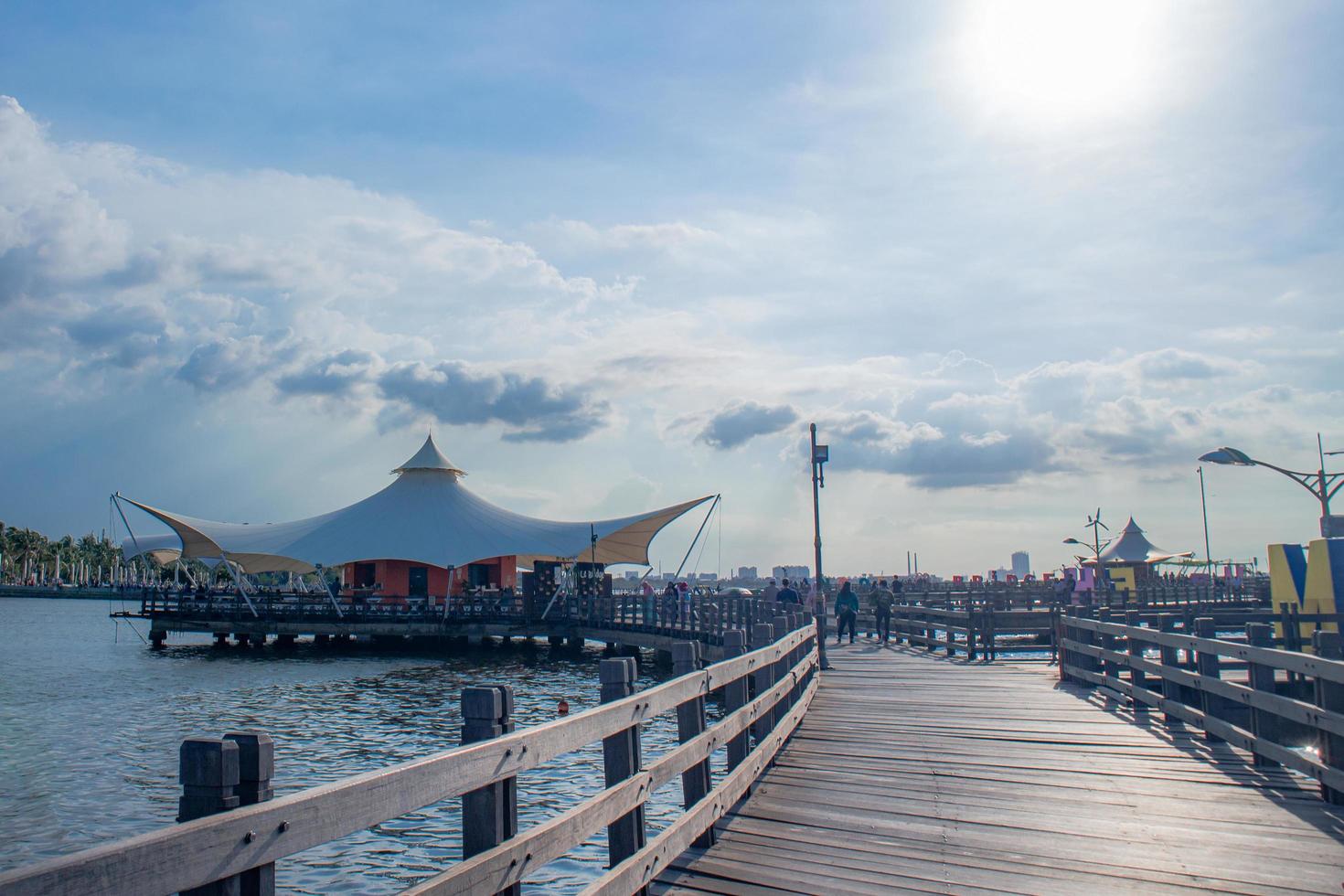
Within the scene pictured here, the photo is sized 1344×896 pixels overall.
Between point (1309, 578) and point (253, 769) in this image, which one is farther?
point (1309, 578)

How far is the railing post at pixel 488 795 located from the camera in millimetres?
3408

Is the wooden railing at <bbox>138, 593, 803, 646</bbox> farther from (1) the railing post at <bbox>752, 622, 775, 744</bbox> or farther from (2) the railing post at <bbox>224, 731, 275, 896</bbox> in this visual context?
(2) the railing post at <bbox>224, 731, 275, 896</bbox>

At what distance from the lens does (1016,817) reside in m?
6.71

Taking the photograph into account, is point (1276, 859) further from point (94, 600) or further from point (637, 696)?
point (94, 600)

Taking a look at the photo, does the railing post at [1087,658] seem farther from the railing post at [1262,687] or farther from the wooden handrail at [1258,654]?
the railing post at [1262,687]

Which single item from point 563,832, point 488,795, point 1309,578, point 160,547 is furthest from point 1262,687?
point 160,547

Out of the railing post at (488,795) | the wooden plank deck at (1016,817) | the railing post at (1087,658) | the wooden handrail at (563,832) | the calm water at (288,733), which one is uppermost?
the railing post at (488,795)

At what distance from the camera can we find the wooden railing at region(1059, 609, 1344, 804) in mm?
6895

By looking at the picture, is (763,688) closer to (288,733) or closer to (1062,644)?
(1062,644)

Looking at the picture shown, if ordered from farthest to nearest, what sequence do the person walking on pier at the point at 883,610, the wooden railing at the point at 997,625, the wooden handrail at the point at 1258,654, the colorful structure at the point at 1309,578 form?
the person walking on pier at the point at 883,610 < the wooden railing at the point at 997,625 < the colorful structure at the point at 1309,578 < the wooden handrail at the point at 1258,654

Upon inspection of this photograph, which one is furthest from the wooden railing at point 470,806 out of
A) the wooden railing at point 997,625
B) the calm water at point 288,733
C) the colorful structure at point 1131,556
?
the colorful structure at point 1131,556

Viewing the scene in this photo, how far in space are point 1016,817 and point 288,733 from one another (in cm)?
1549

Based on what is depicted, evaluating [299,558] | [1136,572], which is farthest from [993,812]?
[1136,572]

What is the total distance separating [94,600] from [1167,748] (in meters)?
190
